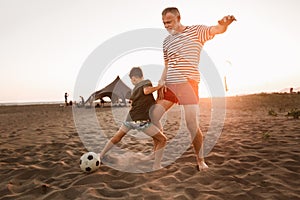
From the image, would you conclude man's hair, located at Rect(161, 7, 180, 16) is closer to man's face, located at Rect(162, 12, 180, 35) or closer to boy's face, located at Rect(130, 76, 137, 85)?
man's face, located at Rect(162, 12, 180, 35)

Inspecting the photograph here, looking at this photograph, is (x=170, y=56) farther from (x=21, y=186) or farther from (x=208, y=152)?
(x=21, y=186)

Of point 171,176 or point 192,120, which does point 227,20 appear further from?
point 171,176

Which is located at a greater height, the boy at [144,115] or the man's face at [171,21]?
the man's face at [171,21]

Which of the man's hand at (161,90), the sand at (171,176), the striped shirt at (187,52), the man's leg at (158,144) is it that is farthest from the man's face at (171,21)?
the sand at (171,176)

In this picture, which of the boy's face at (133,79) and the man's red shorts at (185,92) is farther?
the boy's face at (133,79)

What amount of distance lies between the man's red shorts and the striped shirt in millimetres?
81

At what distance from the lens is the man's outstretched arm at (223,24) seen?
3.29 m

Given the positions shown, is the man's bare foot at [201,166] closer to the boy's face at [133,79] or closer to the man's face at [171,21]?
the boy's face at [133,79]

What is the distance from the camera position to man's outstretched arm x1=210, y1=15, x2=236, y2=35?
3.29m

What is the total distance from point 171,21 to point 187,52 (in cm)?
56

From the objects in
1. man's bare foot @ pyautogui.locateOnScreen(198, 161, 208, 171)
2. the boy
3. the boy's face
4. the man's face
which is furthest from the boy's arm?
man's bare foot @ pyautogui.locateOnScreen(198, 161, 208, 171)

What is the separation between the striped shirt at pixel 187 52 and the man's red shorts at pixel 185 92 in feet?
0.26

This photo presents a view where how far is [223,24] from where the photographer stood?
335cm

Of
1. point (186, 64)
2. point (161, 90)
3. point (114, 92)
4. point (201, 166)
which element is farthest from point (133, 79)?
point (114, 92)
